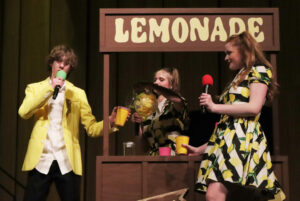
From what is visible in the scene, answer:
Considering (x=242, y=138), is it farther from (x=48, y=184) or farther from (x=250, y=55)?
(x=48, y=184)

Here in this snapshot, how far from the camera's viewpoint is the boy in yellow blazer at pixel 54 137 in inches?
123

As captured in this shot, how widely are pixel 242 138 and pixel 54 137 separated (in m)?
1.20

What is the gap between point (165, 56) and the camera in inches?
220

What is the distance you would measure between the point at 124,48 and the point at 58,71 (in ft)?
1.55

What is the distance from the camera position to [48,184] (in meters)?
3.17

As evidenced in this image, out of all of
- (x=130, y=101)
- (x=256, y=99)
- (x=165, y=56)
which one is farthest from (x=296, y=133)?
(x=256, y=99)

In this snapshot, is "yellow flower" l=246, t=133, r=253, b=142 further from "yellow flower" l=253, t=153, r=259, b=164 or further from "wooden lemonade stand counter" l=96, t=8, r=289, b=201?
"wooden lemonade stand counter" l=96, t=8, r=289, b=201

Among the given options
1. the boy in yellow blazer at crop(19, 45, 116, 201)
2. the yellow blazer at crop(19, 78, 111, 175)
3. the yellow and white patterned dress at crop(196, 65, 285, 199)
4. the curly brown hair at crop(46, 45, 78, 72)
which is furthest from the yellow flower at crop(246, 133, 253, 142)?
the curly brown hair at crop(46, 45, 78, 72)

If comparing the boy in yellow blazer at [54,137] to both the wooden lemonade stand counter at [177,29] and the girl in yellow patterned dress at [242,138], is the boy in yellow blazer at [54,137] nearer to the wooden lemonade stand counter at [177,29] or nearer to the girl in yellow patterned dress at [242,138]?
the wooden lemonade stand counter at [177,29]

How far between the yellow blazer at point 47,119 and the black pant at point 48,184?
6 cm

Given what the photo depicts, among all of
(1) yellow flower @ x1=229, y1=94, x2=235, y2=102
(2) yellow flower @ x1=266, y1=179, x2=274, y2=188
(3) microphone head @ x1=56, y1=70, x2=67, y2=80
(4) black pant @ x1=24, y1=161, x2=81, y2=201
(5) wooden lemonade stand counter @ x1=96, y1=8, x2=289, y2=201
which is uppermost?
(5) wooden lemonade stand counter @ x1=96, y1=8, x2=289, y2=201

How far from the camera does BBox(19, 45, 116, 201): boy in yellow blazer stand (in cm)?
313

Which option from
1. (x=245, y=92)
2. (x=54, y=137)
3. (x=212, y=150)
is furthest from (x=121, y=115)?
(x=245, y=92)

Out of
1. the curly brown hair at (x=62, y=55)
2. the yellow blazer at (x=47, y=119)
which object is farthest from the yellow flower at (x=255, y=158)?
the curly brown hair at (x=62, y=55)
